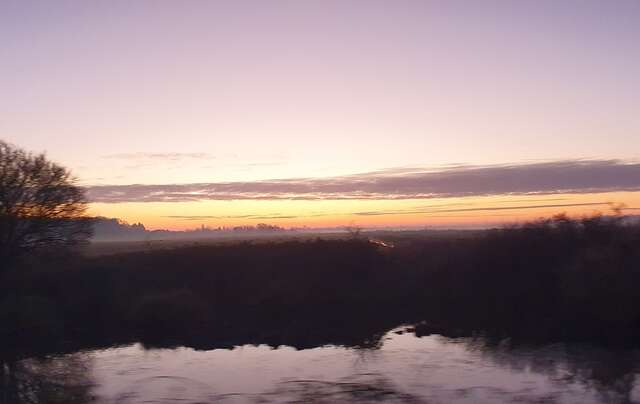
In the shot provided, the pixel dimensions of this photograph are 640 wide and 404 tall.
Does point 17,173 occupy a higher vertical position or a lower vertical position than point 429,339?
higher

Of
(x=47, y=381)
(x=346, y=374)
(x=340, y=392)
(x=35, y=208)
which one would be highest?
(x=35, y=208)

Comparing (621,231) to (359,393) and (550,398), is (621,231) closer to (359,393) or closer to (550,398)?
(550,398)

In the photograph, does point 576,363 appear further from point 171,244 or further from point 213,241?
point 213,241

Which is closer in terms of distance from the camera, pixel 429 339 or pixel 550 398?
pixel 550 398

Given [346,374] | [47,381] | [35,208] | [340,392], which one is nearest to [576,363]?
[346,374]

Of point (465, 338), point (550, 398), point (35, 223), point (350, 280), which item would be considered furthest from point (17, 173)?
point (550, 398)

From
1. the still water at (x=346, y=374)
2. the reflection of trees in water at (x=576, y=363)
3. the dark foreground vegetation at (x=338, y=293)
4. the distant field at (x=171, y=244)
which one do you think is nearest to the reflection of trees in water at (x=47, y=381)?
the still water at (x=346, y=374)
